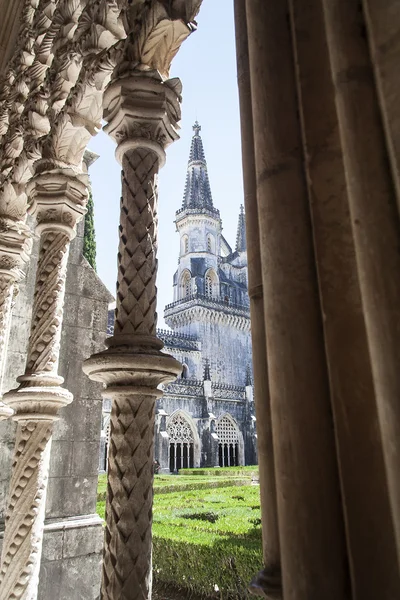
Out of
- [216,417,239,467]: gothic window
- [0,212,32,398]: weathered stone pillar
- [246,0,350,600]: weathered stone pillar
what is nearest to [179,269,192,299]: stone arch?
[216,417,239,467]: gothic window

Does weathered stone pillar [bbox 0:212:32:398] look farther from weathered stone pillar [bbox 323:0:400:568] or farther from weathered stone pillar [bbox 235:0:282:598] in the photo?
weathered stone pillar [bbox 323:0:400:568]

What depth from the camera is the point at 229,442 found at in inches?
1163

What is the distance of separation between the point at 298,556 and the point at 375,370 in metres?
0.39

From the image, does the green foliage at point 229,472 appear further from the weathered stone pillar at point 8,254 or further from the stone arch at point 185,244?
the weathered stone pillar at point 8,254

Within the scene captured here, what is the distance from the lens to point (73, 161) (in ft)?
10.3

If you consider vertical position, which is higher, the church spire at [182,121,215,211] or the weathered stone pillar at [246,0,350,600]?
the church spire at [182,121,215,211]

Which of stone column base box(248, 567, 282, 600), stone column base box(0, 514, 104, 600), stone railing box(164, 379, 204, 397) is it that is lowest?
stone column base box(0, 514, 104, 600)

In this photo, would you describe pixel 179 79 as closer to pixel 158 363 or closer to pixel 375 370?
pixel 158 363

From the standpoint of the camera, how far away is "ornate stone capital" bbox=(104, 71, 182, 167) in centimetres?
220

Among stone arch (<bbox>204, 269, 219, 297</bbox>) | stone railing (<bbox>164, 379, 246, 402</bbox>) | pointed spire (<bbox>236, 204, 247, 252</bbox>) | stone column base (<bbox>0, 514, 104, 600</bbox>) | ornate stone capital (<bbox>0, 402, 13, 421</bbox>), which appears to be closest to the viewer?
ornate stone capital (<bbox>0, 402, 13, 421</bbox>)

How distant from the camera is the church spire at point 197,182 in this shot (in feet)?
120

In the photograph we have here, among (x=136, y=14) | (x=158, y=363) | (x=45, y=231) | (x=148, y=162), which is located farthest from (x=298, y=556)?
(x=45, y=231)

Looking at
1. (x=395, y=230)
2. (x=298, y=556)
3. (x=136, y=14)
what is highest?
(x=136, y=14)

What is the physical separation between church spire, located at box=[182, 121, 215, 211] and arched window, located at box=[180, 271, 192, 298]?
18.0 feet
